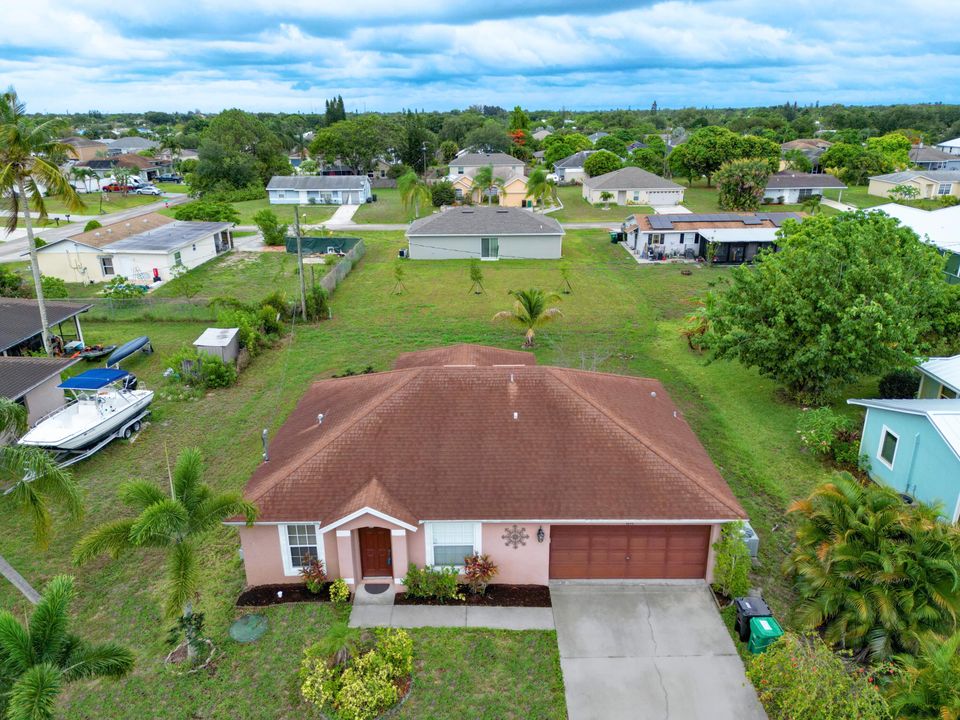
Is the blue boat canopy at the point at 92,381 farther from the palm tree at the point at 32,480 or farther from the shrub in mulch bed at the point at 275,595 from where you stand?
the shrub in mulch bed at the point at 275,595

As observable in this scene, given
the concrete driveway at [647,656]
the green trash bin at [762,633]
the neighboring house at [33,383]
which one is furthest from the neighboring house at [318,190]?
the green trash bin at [762,633]

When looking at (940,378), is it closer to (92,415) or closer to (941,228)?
(941,228)

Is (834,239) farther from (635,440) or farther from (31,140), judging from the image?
(31,140)

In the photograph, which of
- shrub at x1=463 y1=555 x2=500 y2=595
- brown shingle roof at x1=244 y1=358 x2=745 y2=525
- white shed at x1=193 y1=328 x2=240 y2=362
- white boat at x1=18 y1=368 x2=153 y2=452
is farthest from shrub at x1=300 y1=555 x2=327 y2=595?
white shed at x1=193 y1=328 x2=240 y2=362

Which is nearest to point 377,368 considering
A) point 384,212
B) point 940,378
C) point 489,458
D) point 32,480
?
point 489,458

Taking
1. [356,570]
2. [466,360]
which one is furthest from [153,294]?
[356,570]
